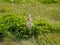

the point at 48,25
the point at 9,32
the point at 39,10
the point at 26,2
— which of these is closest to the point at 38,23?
the point at 48,25

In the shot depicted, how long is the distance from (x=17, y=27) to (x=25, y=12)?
1.78 metres

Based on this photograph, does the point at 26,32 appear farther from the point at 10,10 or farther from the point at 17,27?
the point at 10,10

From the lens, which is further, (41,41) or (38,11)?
(38,11)

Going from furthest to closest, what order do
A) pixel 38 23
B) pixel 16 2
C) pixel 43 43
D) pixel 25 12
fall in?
pixel 16 2 → pixel 25 12 → pixel 38 23 → pixel 43 43

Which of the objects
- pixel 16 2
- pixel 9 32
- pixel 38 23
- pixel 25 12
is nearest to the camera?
pixel 9 32

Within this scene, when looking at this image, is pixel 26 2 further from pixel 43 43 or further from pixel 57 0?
pixel 43 43

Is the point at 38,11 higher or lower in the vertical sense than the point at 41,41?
higher

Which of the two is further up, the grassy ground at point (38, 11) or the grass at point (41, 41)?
the grassy ground at point (38, 11)

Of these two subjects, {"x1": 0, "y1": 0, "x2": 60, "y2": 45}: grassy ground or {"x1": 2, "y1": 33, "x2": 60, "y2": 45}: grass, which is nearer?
{"x1": 2, "y1": 33, "x2": 60, "y2": 45}: grass

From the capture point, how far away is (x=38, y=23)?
25.0 ft

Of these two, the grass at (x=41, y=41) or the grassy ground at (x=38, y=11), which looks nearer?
the grass at (x=41, y=41)

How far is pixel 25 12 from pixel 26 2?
1.54 m

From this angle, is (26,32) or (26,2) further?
(26,2)

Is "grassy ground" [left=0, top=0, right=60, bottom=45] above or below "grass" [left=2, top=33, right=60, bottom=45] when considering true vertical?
above
